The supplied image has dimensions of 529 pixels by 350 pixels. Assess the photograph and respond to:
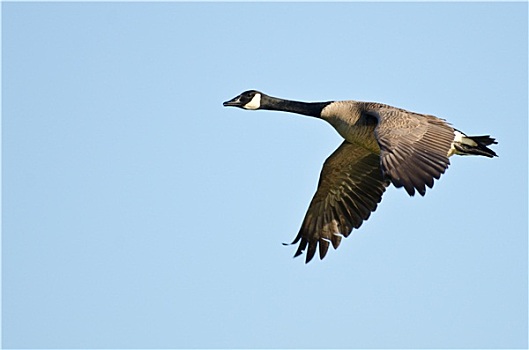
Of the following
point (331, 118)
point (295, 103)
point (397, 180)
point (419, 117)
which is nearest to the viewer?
point (397, 180)

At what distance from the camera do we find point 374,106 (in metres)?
14.9

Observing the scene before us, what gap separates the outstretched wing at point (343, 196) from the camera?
16359mm

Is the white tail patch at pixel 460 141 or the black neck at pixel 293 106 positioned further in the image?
the black neck at pixel 293 106

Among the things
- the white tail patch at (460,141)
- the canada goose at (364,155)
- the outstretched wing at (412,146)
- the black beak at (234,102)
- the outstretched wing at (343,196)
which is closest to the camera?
the outstretched wing at (412,146)

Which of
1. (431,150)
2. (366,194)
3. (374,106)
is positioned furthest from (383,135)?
(366,194)

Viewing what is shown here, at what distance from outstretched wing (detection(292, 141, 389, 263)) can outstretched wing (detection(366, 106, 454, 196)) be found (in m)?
1.90

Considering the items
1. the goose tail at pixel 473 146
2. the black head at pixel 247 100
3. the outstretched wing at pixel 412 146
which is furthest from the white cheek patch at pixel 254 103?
the goose tail at pixel 473 146

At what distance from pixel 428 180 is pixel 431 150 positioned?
878 millimetres

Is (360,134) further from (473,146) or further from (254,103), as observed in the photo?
(254,103)

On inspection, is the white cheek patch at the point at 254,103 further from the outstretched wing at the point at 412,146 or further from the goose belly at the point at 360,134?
the outstretched wing at the point at 412,146

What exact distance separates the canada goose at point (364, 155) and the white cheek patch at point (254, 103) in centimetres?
2

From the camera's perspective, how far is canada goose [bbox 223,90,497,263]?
12.9 metres

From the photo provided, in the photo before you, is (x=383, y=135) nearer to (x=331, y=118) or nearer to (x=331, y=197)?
(x=331, y=118)

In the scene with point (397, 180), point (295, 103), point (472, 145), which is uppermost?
point (295, 103)
